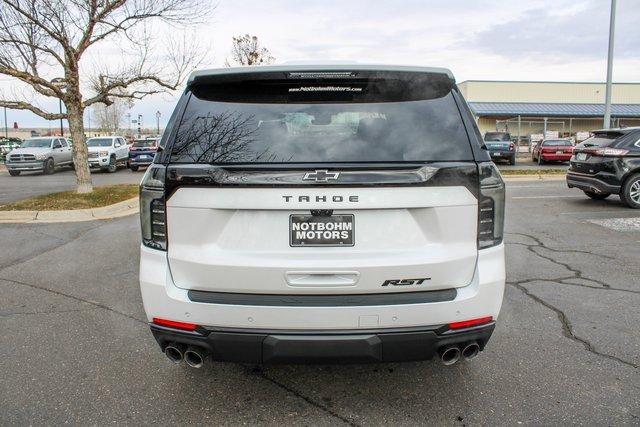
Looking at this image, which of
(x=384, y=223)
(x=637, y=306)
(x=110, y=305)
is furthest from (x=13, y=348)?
(x=637, y=306)

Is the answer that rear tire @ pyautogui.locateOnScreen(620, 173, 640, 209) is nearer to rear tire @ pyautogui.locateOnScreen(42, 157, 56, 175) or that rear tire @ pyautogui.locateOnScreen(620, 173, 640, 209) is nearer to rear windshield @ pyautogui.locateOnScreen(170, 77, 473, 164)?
rear windshield @ pyautogui.locateOnScreen(170, 77, 473, 164)

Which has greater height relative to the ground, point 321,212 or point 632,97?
point 632,97

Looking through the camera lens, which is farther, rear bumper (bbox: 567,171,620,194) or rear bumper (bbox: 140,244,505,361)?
rear bumper (bbox: 567,171,620,194)

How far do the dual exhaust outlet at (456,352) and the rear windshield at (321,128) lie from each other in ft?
3.28

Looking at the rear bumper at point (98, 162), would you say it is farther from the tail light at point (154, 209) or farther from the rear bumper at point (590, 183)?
the tail light at point (154, 209)

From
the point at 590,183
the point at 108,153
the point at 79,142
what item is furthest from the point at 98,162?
the point at 590,183

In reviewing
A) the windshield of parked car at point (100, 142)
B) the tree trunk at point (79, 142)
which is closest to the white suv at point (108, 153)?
the windshield of parked car at point (100, 142)

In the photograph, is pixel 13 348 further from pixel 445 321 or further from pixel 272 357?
pixel 445 321

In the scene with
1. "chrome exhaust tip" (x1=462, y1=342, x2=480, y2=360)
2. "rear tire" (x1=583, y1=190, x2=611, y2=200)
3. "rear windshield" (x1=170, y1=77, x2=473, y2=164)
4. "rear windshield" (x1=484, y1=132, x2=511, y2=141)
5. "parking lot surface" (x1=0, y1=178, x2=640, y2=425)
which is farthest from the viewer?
"rear windshield" (x1=484, y1=132, x2=511, y2=141)

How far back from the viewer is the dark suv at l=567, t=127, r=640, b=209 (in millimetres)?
10070

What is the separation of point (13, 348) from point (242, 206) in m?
2.54

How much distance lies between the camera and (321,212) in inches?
100

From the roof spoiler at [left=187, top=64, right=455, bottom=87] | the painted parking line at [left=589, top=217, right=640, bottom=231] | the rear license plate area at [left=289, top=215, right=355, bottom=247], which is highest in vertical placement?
the roof spoiler at [left=187, top=64, right=455, bottom=87]

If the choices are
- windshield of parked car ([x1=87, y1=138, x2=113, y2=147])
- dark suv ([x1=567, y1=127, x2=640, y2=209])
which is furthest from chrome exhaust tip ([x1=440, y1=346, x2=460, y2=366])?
windshield of parked car ([x1=87, y1=138, x2=113, y2=147])
